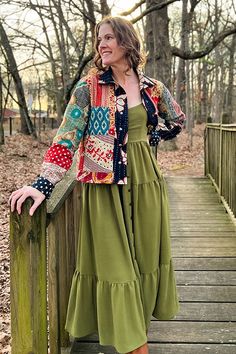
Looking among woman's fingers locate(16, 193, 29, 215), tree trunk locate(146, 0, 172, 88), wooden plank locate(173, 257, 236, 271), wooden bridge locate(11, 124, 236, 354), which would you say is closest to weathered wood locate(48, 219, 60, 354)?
wooden bridge locate(11, 124, 236, 354)

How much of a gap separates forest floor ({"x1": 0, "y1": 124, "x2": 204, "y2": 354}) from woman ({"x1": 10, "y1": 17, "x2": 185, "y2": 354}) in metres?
1.51

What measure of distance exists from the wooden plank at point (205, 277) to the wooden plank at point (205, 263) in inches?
3.8

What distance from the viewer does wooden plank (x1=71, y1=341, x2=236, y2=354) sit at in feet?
8.36

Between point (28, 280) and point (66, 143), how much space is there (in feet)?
1.95

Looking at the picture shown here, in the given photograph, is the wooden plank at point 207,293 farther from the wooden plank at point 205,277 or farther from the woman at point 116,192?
the woman at point 116,192

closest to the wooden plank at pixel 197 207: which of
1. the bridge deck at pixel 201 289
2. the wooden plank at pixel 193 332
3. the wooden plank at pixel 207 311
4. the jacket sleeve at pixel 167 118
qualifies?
the bridge deck at pixel 201 289

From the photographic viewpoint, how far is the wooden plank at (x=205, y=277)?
363 centimetres

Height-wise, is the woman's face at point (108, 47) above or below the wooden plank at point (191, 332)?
above

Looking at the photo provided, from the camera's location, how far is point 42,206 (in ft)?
5.97

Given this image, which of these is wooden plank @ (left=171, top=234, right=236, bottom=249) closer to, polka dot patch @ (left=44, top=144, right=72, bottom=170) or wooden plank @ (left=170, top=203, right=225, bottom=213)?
wooden plank @ (left=170, top=203, right=225, bottom=213)

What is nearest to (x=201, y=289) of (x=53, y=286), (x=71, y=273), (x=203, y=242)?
(x=71, y=273)

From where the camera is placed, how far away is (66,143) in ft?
6.38

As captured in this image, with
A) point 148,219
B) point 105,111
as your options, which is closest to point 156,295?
point 148,219

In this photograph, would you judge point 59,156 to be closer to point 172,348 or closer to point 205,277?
point 172,348
